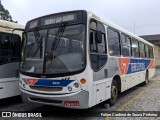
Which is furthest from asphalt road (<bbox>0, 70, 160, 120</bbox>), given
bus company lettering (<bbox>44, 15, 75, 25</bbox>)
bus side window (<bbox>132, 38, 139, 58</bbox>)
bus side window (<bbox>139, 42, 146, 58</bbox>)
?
bus side window (<bbox>139, 42, 146, 58</bbox>)

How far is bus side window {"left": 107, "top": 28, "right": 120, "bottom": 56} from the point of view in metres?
8.45

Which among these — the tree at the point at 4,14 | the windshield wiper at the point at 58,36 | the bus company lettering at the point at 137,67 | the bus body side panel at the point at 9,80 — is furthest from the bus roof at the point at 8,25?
the tree at the point at 4,14

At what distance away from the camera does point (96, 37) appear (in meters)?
7.04

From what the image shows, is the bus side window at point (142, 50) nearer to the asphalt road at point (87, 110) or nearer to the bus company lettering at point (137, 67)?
the bus company lettering at point (137, 67)

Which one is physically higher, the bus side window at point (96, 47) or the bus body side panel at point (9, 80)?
the bus side window at point (96, 47)

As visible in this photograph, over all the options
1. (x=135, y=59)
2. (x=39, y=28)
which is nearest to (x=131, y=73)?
(x=135, y=59)

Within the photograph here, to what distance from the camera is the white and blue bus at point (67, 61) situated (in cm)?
649

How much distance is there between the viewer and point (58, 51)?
6.81m

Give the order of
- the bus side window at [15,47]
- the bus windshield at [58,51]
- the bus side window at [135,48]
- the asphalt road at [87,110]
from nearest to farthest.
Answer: the bus windshield at [58,51], the asphalt road at [87,110], the bus side window at [15,47], the bus side window at [135,48]

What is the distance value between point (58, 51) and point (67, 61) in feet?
1.43

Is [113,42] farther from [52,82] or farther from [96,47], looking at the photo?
[52,82]

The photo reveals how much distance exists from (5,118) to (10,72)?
1847 millimetres

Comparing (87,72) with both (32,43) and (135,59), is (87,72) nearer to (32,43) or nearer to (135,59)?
(32,43)

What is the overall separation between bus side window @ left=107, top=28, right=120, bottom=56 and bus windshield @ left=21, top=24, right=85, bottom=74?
192 cm
